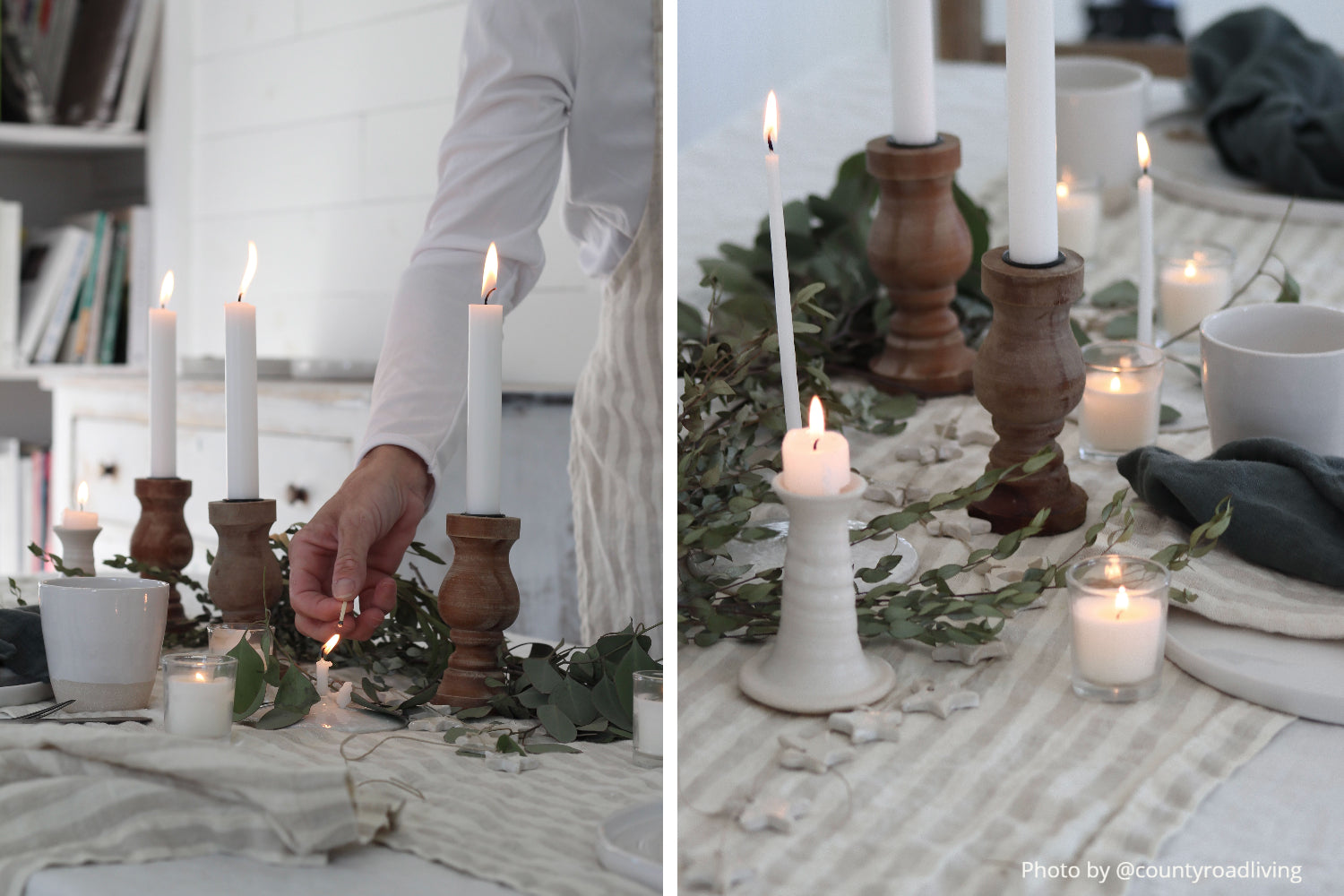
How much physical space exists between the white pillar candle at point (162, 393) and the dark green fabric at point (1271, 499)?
0.38m

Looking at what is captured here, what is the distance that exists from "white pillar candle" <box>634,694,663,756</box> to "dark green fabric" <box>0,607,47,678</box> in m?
0.20

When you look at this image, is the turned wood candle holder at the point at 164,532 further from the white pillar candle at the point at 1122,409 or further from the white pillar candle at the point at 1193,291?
the white pillar candle at the point at 1193,291

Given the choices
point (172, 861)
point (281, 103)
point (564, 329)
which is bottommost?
point (172, 861)

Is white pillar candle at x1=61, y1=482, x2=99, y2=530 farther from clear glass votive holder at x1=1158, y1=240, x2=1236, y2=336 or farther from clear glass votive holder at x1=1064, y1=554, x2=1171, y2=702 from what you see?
clear glass votive holder at x1=1158, y1=240, x2=1236, y2=336

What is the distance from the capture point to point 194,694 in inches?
12.8

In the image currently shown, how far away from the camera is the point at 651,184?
47 cm

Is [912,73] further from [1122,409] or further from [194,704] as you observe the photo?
[194,704]

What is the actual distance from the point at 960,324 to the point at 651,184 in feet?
0.72

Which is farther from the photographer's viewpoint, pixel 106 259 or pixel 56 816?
pixel 106 259

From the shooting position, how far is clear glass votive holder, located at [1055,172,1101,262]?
68 cm

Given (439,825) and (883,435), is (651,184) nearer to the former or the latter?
(883,435)

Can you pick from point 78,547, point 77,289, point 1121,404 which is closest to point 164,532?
point 78,547

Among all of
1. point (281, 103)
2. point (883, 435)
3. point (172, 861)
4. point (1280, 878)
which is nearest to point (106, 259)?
point (281, 103)

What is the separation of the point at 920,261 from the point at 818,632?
277 mm
